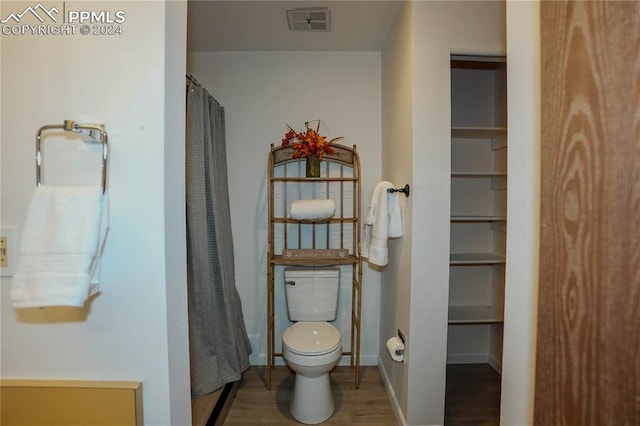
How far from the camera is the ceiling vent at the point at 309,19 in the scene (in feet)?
6.11

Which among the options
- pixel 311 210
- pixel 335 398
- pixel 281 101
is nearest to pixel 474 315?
pixel 335 398

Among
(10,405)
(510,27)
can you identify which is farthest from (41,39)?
(510,27)

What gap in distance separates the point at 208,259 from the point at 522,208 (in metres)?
1.69

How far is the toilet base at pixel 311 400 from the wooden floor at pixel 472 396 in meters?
0.77

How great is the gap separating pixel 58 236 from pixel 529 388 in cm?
118

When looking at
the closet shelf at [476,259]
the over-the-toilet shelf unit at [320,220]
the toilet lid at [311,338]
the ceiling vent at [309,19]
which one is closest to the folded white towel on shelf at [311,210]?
the over-the-toilet shelf unit at [320,220]

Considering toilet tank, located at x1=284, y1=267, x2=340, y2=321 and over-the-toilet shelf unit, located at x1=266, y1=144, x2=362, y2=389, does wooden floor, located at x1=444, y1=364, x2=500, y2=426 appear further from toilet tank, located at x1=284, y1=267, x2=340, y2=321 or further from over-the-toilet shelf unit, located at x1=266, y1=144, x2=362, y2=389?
toilet tank, located at x1=284, y1=267, x2=340, y2=321

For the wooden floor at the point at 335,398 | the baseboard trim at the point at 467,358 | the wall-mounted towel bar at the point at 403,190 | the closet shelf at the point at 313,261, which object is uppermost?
the wall-mounted towel bar at the point at 403,190

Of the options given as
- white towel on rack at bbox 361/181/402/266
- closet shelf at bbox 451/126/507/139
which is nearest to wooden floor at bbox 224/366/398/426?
white towel on rack at bbox 361/181/402/266

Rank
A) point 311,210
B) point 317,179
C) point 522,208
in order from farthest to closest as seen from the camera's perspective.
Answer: point 317,179 < point 311,210 < point 522,208

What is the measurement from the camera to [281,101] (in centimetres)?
240

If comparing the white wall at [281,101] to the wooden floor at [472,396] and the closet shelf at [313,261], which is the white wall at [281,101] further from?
the wooden floor at [472,396]

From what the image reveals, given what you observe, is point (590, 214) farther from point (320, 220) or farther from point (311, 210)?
point (320, 220)

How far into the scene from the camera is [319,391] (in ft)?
6.08
